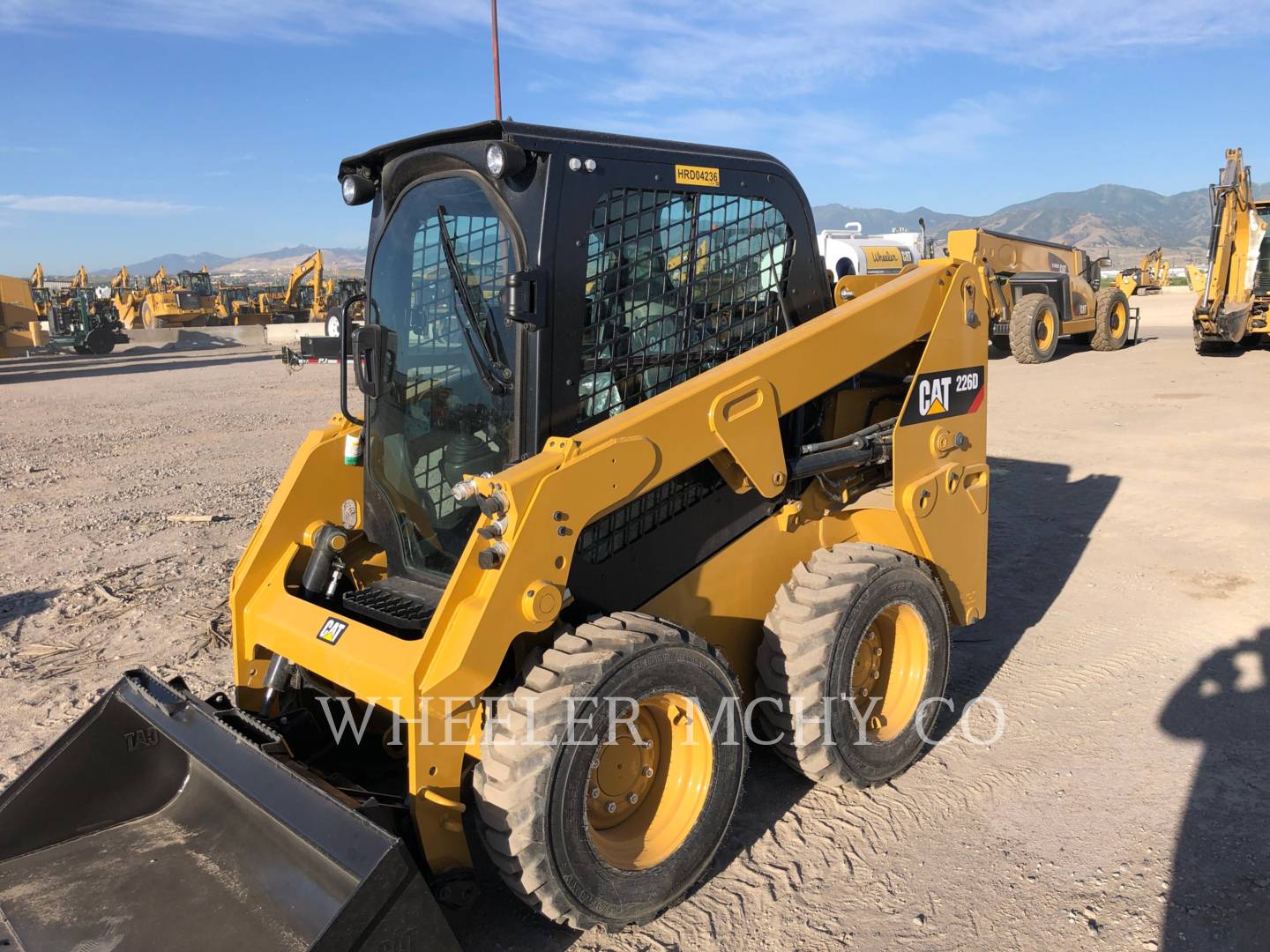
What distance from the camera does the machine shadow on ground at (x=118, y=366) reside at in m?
22.3

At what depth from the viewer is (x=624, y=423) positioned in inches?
106

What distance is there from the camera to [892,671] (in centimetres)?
373

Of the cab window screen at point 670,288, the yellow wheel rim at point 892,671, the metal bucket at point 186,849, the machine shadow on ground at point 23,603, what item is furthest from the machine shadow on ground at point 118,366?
the yellow wheel rim at point 892,671

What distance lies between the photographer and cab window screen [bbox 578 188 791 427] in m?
2.98

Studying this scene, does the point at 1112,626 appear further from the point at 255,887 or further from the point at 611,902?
the point at 255,887

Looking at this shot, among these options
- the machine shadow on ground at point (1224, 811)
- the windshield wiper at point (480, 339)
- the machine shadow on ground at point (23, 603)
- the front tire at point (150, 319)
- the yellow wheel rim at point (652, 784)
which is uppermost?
the front tire at point (150, 319)

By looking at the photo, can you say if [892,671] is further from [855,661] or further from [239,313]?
[239,313]

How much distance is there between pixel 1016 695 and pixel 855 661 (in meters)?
1.35

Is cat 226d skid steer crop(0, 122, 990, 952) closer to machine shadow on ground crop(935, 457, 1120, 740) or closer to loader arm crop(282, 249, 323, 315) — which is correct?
machine shadow on ground crop(935, 457, 1120, 740)

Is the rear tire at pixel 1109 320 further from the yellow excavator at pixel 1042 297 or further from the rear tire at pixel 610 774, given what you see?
the rear tire at pixel 610 774

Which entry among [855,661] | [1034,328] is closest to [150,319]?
[1034,328]

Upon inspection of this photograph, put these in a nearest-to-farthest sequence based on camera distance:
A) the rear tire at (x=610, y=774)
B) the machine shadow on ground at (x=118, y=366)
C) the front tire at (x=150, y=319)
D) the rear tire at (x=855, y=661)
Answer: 1. the rear tire at (x=610, y=774)
2. the rear tire at (x=855, y=661)
3. the machine shadow on ground at (x=118, y=366)
4. the front tire at (x=150, y=319)

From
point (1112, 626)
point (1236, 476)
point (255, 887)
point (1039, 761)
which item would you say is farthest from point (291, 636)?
point (1236, 476)

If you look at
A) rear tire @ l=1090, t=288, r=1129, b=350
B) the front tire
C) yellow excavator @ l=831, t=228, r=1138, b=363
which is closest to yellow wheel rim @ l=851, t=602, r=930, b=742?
yellow excavator @ l=831, t=228, r=1138, b=363
